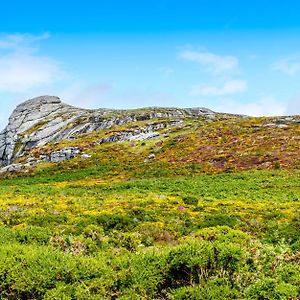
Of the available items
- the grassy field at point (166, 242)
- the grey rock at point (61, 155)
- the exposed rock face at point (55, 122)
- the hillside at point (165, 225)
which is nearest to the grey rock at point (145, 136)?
the exposed rock face at point (55, 122)

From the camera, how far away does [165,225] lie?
22.8m

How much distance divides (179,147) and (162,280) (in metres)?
71.1

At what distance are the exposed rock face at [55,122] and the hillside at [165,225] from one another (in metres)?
33.2

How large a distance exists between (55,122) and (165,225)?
124m

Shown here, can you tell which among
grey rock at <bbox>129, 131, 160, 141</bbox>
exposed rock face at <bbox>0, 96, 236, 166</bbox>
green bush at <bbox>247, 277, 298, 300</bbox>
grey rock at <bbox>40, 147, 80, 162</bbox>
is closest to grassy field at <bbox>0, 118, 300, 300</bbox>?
green bush at <bbox>247, 277, 298, 300</bbox>

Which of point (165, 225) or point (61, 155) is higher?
point (61, 155)

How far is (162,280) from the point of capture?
38.8 ft

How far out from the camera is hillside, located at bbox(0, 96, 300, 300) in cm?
1134

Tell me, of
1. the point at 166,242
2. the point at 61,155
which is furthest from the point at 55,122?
the point at 166,242

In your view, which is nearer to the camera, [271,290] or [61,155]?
[271,290]

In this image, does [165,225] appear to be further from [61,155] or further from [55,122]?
[55,122]

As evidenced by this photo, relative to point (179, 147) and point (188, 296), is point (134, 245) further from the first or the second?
point (179, 147)

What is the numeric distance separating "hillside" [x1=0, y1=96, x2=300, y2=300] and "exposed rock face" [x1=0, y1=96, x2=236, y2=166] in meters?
33.2

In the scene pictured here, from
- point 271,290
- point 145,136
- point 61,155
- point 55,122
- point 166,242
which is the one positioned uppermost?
point 55,122
